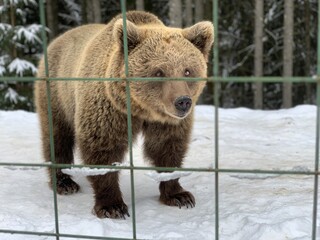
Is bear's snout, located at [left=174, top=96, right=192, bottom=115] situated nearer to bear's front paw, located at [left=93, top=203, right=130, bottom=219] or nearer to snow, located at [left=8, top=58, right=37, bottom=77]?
bear's front paw, located at [left=93, top=203, right=130, bottom=219]

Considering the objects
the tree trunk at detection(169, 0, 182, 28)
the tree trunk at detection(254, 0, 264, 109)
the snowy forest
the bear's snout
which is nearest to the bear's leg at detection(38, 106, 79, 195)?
the bear's snout

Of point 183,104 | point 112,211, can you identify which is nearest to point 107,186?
point 112,211

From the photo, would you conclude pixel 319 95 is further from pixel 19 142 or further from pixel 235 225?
pixel 19 142

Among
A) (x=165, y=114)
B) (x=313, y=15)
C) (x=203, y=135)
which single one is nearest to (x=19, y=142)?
(x=203, y=135)

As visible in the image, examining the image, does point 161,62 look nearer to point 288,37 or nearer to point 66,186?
point 66,186

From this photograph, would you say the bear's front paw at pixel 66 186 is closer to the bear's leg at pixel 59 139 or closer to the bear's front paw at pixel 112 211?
the bear's leg at pixel 59 139

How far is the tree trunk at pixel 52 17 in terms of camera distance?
13719mm

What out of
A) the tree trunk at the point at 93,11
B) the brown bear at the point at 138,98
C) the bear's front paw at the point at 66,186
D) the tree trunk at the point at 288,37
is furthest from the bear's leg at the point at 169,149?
the tree trunk at the point at 93,11

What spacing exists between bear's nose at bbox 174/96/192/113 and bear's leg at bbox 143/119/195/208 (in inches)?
28.9

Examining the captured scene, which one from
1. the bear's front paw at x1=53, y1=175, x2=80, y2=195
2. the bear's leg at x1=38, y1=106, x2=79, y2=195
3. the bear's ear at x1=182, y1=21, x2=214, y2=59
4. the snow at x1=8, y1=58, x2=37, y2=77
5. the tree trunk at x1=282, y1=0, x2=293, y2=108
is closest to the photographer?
the bear's ear at x1=182, y1=21, x2=214, y2=59

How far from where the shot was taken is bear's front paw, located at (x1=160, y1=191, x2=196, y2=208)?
162 inches

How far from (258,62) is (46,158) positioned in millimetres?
8776

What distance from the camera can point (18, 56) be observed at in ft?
36.8

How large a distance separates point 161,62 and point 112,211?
4.20 feet
